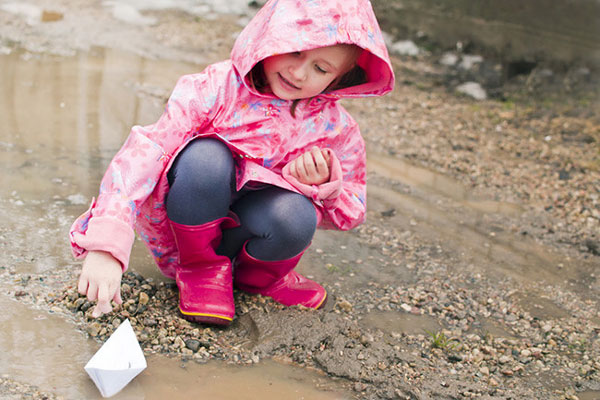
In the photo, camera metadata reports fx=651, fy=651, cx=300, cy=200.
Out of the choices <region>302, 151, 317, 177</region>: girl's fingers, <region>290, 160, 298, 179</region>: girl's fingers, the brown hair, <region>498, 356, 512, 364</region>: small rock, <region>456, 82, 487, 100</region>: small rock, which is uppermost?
the brown hair

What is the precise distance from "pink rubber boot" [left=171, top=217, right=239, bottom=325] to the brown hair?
1.47 ft

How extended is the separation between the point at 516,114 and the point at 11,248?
3539mm

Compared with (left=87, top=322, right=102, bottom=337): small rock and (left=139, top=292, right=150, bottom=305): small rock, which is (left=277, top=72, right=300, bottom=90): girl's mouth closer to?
(left=139, top=292, right=150, bottom=305): small rock

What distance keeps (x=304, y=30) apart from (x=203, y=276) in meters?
0.86

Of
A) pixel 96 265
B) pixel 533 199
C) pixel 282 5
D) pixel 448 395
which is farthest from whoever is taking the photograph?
pixel 533 199

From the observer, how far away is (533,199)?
360 centimetres

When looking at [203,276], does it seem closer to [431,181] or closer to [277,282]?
[277,282]

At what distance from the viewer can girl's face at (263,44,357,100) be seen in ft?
6.68

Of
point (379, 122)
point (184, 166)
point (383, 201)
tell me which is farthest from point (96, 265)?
point (379, 122)

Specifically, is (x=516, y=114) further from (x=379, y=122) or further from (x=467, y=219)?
(x=467, y=219)

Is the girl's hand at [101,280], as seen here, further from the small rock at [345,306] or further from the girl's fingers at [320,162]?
the small rock at [345,306]

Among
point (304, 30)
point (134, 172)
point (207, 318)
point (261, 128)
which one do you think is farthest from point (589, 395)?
point (134, 172)

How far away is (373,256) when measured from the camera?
2.88m

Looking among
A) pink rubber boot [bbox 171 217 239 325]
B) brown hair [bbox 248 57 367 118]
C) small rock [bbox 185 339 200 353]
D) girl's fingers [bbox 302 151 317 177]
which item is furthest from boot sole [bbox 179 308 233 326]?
brown hair [bbox 248 57 367 118]
